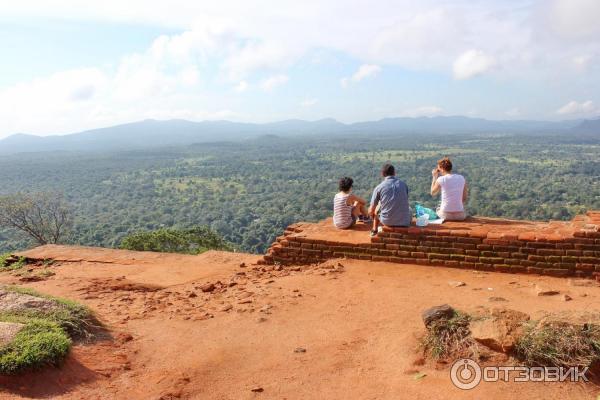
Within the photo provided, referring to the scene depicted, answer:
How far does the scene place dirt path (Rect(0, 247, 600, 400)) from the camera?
344cm

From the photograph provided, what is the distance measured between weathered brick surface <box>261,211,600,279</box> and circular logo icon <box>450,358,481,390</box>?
2.63 metres

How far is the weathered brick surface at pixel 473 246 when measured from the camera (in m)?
5.47

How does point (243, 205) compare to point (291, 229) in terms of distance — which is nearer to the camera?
point (291, 229)

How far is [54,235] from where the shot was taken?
80.7ft

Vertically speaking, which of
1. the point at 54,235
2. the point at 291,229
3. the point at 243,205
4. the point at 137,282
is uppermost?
the point at 291,229

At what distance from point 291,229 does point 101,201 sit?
7174 centimetres

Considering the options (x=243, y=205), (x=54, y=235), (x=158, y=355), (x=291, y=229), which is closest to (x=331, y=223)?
(x=291, y=229)

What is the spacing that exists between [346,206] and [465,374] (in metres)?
3.91

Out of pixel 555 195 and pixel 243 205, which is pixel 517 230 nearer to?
pixel 555 195

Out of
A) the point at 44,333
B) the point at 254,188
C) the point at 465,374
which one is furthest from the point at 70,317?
the point at 254,188

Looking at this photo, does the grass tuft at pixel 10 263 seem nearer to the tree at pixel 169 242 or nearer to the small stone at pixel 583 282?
the tree at pixel 169 242

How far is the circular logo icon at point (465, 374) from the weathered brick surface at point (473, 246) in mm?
2633

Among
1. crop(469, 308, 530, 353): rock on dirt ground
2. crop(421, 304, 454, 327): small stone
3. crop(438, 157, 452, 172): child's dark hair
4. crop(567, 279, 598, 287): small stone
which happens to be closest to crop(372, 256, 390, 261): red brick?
crop(438, 157, 452, 172): child's dark hair

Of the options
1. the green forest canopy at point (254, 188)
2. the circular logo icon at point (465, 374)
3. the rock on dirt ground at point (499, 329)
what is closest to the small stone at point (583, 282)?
the rock on dirt ground at point (499, 329)
